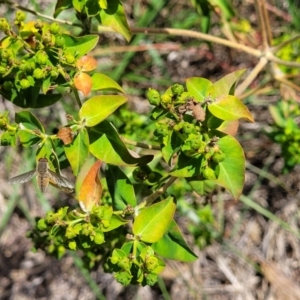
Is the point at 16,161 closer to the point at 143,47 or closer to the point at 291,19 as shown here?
the point at 143,47

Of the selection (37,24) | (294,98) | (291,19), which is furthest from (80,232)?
(291,19)

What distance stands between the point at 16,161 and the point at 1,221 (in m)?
0.41

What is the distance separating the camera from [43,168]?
1.62m

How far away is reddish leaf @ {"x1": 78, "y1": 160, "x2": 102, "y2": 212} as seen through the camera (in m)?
1.73

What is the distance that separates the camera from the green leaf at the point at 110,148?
1.76m

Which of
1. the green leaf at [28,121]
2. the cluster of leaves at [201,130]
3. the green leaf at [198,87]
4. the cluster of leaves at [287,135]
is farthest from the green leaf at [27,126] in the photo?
the cluster of leaves at [287,135]

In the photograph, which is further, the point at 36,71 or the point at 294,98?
the point at 294,98

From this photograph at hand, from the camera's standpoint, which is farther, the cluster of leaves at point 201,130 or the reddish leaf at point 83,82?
the reddish leaf at point 83,82

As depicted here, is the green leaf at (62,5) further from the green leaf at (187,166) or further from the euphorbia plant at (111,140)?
the green leaf at (187,166)

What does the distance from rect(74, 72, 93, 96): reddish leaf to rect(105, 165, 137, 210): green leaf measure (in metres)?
0.32

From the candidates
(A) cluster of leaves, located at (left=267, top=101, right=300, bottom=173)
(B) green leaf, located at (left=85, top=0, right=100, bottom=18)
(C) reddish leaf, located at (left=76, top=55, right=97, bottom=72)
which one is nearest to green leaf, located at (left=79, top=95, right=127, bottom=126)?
(C) reddish leaf, located at (left=76, top=55, right=97, bottom=72)

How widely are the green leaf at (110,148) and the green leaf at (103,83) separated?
119 mm

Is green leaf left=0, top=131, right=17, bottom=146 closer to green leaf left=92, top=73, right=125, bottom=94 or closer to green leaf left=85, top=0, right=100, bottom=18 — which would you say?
green leaf left=92, top=73, right=125, bottom=94

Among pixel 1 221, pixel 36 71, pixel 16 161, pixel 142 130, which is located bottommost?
pixel 1 221
